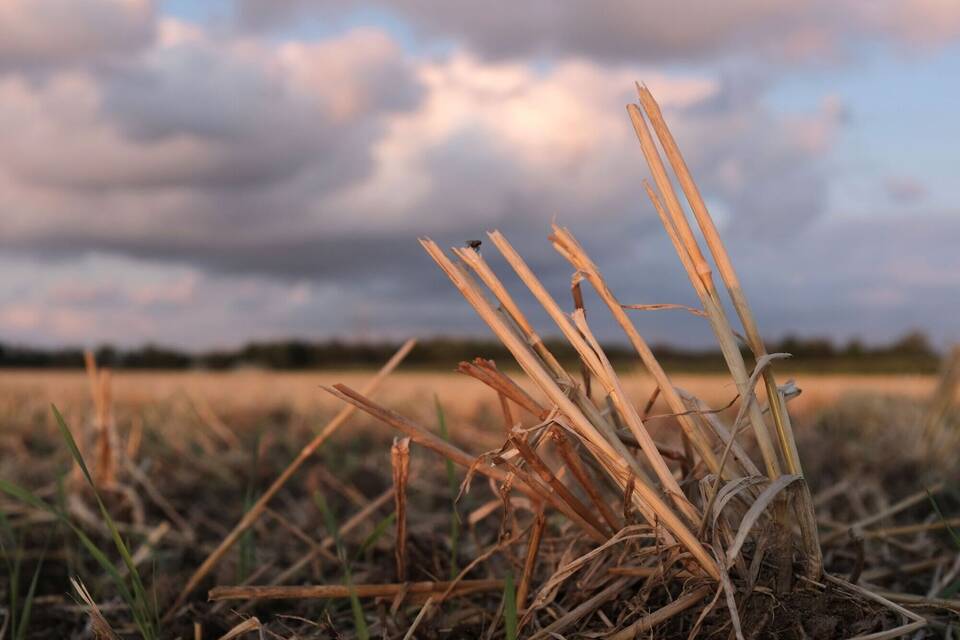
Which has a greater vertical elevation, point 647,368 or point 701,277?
point 701,277

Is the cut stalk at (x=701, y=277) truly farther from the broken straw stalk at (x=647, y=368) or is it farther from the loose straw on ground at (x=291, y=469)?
the loose straw on ground at (x=291, y=469)

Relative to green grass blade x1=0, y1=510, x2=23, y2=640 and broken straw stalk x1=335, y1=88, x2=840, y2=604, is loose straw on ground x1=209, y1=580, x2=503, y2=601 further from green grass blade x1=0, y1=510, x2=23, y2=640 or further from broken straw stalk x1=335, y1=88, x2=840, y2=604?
green grass blade x1=0, y1=510, x2=23, y2=640

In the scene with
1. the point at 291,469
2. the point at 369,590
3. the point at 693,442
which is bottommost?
the point at 369,590

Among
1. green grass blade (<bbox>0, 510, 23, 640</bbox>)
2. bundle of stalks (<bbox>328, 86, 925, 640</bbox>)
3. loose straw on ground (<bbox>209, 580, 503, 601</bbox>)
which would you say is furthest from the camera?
green grass blade (<bbox>0, 510, 23, 640</bbox>)

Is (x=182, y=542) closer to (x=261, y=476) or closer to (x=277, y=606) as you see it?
(x=277, y=606)

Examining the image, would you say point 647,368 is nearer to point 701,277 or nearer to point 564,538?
point 701,277

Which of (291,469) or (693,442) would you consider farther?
(291,469)

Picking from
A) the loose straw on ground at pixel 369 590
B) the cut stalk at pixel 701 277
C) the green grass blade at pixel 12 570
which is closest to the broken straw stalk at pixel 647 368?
the cut stalk at pixel 701 277

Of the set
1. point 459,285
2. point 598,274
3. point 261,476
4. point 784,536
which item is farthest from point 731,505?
point 261,476

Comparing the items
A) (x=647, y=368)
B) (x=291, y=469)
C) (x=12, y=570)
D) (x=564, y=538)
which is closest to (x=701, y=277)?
(x=647, y=368)

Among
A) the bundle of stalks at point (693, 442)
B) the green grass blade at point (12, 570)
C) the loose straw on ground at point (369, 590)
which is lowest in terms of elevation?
the green grass blade at point (12, 570)

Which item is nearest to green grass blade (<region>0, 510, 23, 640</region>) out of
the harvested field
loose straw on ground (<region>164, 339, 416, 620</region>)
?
the harvested field

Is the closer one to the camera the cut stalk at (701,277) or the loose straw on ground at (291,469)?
the cut stalk at (701,277)

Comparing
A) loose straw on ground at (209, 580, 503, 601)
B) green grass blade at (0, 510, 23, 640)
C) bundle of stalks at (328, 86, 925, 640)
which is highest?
bundle of stalks at (328, 86, 925, 640)
